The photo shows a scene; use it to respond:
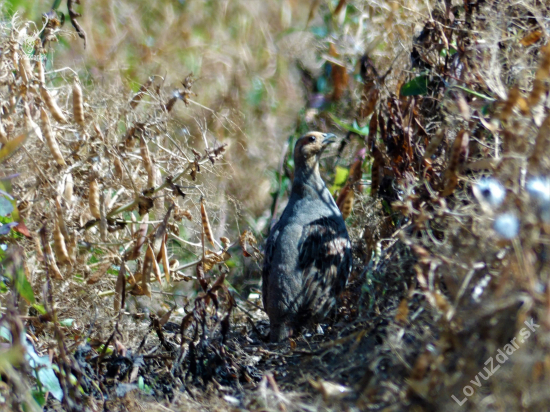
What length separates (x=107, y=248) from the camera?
4.27 meters

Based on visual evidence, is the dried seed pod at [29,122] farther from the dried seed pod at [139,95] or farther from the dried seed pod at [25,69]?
the dried seed pod at [139,95]

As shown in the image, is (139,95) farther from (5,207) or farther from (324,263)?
(324,263)

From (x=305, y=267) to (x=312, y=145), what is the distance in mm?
1231

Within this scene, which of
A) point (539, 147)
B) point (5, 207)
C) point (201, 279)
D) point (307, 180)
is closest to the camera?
point (539, 147)

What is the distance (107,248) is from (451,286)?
2710 millimetres

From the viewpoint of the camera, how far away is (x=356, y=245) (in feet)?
15.7

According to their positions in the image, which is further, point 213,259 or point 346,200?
point 346,200

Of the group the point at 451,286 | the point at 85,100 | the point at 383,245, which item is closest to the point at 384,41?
the point at 383,245

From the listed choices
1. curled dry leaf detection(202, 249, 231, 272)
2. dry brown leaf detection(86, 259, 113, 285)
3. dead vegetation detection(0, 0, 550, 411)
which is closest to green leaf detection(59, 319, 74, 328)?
dead vegetation detection(0, 0, 550, 411)

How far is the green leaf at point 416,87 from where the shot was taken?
4086 millimetres

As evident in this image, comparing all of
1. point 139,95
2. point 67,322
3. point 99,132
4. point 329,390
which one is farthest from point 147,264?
point 329,390

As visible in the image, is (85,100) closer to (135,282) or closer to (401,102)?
(135,282)

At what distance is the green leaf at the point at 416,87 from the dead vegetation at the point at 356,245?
0.04 metres

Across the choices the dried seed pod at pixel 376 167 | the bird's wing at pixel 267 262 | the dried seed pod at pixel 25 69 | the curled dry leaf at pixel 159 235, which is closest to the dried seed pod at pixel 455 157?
the dried seed pod at pixel 376 167
